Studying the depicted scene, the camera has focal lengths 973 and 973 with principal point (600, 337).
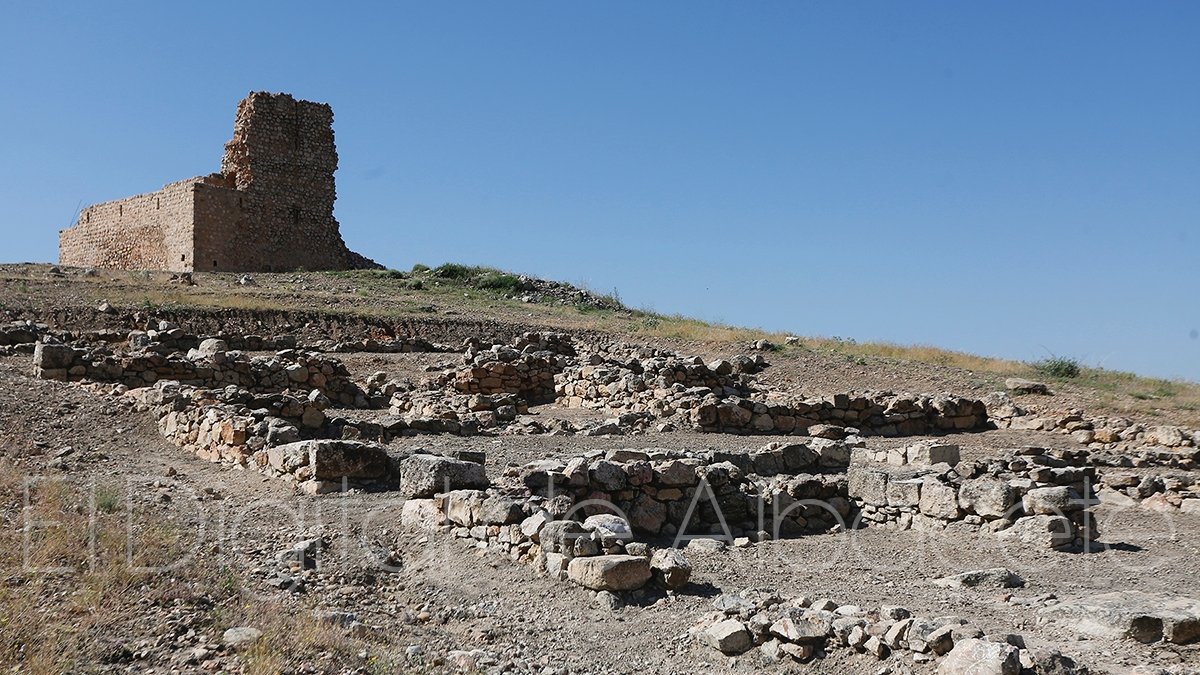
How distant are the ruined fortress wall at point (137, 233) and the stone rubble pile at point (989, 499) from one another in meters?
27.0

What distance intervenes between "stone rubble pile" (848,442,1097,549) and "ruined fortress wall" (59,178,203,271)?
2699 centimetres

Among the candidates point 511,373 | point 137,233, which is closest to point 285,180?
point 137,233

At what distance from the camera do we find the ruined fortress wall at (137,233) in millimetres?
31922

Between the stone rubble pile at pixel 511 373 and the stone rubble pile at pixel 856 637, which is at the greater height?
the stone rubble pile at pixel 511 373

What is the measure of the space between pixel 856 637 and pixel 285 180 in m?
32.8

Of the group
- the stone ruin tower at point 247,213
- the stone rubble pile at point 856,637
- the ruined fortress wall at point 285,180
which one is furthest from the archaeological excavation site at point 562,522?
the ruined fortress wall at point 285,180

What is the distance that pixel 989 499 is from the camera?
9.21m

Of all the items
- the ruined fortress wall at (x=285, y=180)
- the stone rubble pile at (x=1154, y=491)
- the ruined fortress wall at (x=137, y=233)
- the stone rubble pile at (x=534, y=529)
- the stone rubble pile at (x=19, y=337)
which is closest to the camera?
the stone rubble pile at (x=534, y=529)

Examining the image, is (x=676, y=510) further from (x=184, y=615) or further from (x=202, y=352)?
(x=202, y=352)

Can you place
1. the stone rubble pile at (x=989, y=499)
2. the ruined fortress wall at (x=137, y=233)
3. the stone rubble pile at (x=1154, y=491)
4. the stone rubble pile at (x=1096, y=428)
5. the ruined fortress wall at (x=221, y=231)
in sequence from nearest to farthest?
the stone rubble pile at (x=989, y=499) → the stone rubble pile at (x=1154, y=491) → the stone rubble pile at (x=1096, y=428) → the ruined fortress wall at (x=221, y=231) → the ruined fortress wall at (x=137, y=233)

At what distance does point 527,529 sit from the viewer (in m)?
7.57

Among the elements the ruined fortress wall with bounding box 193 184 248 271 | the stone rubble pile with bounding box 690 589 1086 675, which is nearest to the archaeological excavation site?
the stone rubble pile with bounding box 690 589 1086 675

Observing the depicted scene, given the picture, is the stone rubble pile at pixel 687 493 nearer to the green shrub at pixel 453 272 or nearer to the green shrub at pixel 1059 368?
the green shrub at pixel 1059 368

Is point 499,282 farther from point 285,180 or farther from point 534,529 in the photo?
point 534,529
